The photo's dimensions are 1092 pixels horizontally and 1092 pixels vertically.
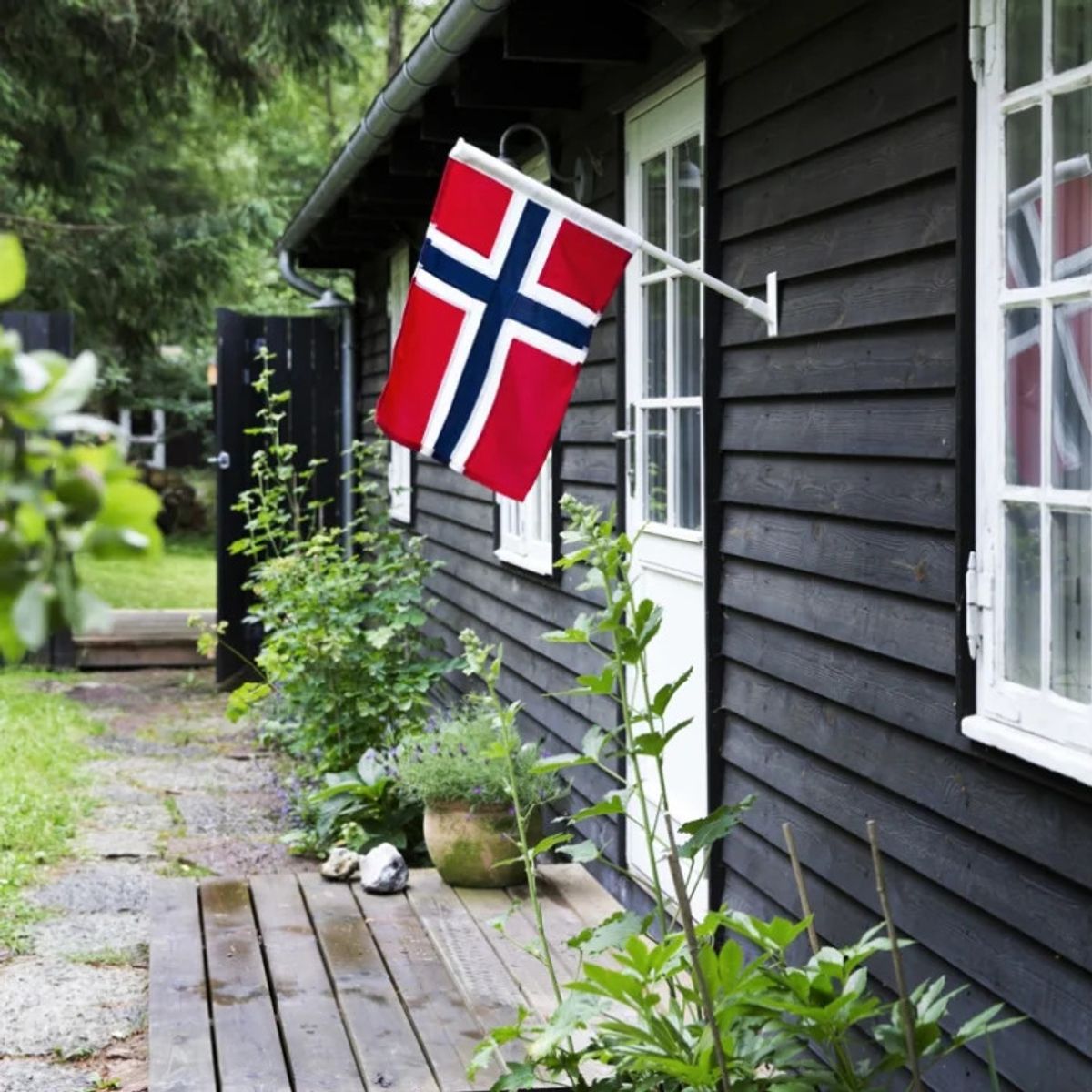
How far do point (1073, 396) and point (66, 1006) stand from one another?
3.28 meters

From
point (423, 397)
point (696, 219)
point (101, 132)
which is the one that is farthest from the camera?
point (101, 132)

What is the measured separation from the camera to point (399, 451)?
10.6m

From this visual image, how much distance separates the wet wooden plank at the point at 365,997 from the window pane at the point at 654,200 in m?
2.10

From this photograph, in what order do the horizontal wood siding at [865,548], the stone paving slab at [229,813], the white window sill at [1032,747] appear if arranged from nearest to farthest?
1. the white window sill at [1032,747]
2. the horizontal wood siding at [865,548]
3. the stone paving slab at [229,813]

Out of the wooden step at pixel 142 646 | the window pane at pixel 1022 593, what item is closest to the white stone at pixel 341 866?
the window pane at pixel 1022 593

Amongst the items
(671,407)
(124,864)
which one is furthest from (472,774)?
(124,864)

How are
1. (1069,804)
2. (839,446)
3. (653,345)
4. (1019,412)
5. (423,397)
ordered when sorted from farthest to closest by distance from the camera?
(653,345)
(423,397)
(839,446)
(1019,412)
(1069,804)

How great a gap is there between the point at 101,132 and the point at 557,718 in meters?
9.84

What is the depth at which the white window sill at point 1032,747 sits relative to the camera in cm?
256

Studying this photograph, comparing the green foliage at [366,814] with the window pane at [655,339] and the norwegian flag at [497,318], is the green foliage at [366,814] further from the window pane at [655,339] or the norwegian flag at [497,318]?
the norwegian flag at [497,318]

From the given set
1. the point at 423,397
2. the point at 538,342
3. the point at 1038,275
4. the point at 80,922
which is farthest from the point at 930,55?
the point at 80,922

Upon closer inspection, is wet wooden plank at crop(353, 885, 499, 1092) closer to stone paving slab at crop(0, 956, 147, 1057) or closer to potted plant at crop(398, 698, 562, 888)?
potted plant at crop(398, 698, 562, 888)

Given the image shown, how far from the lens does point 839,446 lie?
3562 mm

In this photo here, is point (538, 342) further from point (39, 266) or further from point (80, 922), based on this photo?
point (39, 266)
